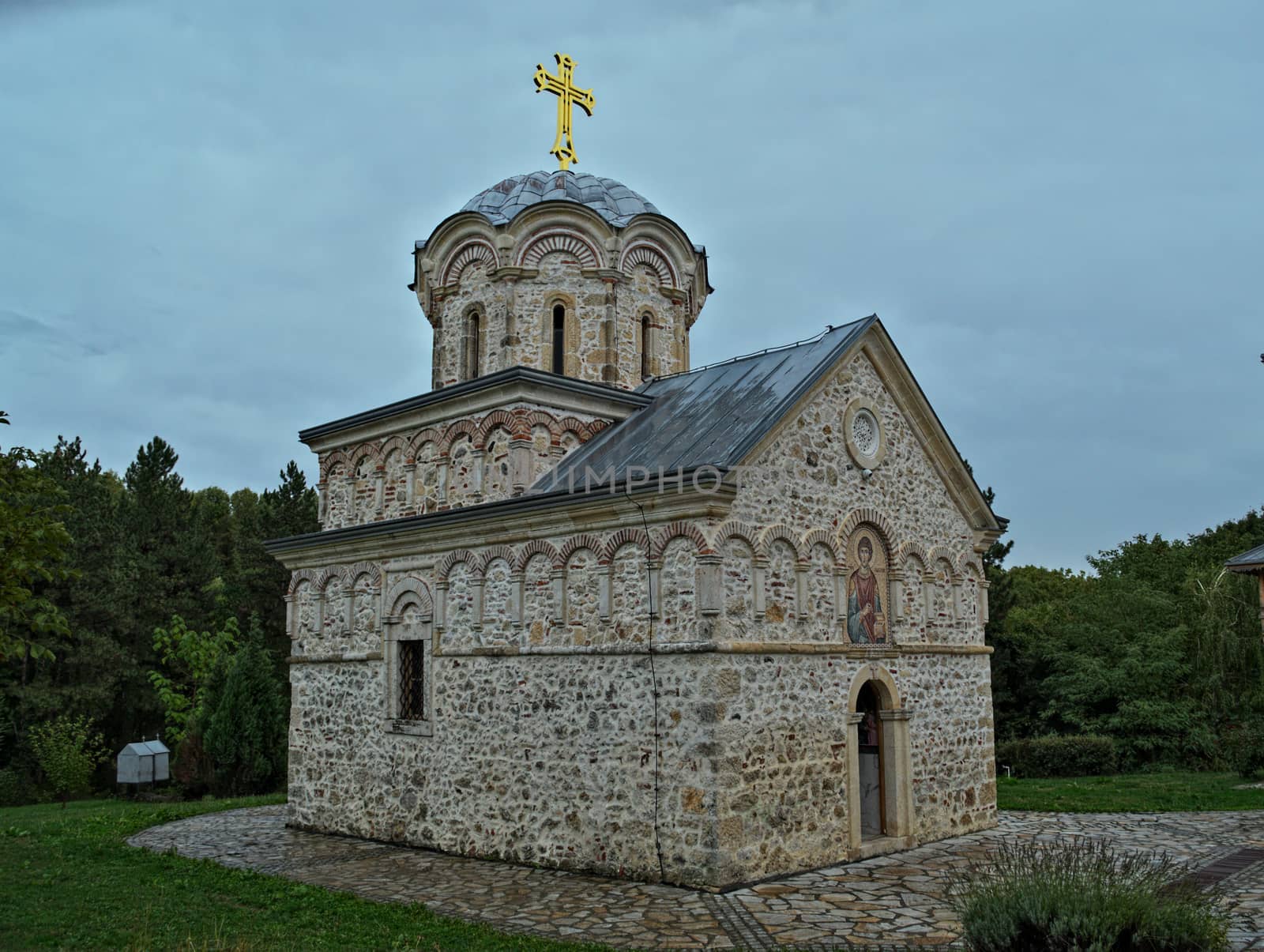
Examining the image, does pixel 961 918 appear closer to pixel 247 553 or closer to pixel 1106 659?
pixel 1106 659

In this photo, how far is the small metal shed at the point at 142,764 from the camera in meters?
20.1

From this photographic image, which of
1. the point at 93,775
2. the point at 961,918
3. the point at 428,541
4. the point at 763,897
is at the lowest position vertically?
the point at 93,775

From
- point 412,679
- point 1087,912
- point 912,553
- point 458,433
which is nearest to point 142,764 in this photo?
point 412,679

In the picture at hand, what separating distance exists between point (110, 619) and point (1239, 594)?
28683mm

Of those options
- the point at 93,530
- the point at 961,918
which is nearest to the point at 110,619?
the point at 93,530

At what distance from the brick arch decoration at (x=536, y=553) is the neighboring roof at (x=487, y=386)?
93.3 inches

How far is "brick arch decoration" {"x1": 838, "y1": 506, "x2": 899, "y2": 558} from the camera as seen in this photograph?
12078 millimetres

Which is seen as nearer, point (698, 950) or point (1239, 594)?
point (698, 950)

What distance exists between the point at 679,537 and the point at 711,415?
2402 mm

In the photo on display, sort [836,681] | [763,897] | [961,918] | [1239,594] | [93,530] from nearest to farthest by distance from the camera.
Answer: [961,918], [763,897], [836,681], [1239,594], [93,530]

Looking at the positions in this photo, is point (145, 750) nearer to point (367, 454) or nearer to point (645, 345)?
point (367, 454)

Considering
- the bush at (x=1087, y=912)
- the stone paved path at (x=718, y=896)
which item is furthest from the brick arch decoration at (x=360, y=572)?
the bush at (x=1087, y=912)

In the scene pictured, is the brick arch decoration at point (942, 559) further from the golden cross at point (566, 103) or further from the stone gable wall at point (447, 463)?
the golden cross at point (566, 103)

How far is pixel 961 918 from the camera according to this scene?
21.8 feet
